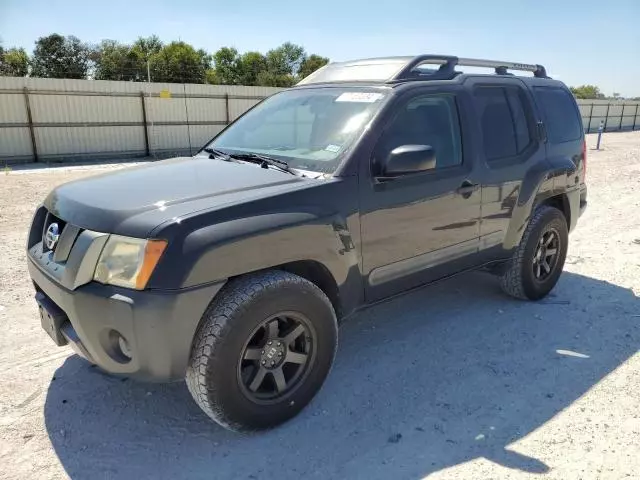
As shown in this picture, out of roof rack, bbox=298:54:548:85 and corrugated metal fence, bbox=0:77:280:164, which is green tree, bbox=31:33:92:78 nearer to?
corrugated metal fence, bbox=0:77:280:164

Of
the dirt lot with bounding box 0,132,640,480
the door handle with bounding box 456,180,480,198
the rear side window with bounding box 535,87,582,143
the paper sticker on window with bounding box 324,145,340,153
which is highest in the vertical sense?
the rear side window with bounding box 535,87,582,143

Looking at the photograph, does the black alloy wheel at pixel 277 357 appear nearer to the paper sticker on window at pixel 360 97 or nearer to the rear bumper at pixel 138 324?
the rear bumper at pixel 138 324

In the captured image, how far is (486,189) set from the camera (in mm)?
3896

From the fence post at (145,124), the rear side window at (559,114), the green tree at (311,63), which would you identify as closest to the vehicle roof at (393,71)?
the rear side window at (559,114)

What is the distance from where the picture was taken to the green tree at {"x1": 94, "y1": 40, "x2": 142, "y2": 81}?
188ft

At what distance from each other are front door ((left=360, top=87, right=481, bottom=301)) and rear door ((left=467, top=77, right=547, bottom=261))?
0.17 m

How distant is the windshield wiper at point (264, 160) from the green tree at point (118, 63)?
193 feet

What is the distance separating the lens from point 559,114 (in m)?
4.80

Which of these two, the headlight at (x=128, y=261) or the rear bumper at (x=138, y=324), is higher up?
the headlight at (x=128, y=261)

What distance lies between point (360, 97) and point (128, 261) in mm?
1884

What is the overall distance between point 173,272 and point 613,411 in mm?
2672

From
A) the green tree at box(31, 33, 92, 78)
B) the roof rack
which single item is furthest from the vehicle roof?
the green tree at box(31, 33, 92, 78)

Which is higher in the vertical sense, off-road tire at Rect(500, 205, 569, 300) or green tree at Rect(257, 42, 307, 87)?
A: green tree at Rect(257, 42, 307, 87)

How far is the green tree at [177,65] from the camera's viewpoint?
58312 mm
